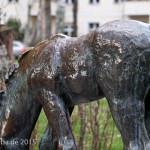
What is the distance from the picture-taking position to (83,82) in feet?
8.85

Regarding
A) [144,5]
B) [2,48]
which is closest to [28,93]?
[2,48]

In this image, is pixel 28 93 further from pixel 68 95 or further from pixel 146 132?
pixel 146 132

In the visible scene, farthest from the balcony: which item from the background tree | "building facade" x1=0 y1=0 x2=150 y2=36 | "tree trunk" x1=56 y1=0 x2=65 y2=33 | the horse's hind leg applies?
the horse's hind leg

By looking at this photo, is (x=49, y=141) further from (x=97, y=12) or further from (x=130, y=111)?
(x=97, y=12)

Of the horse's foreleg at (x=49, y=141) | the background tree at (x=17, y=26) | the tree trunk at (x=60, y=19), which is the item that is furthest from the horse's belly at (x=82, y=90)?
the background tree at (x=17, y=26)

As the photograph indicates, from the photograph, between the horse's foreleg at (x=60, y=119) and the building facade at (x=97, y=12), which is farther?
the building facade at (x=97, y=12)

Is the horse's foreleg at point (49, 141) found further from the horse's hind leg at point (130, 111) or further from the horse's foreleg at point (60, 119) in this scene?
the horse's hind leg at point (130, 111)

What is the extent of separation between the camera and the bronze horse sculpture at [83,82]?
2.55 m

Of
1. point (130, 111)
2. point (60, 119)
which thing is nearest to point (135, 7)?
point (60, 119)

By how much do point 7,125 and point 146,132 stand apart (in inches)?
33.6

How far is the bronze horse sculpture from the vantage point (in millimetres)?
2553

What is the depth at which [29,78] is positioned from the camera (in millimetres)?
2861

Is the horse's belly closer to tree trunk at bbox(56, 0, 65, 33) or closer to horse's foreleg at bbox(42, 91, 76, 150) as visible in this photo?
horse's foreleg at bbox(42, 91, 76, 150)

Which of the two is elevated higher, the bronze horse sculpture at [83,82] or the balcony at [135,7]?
the bronze horse sculpture at [83,82]
